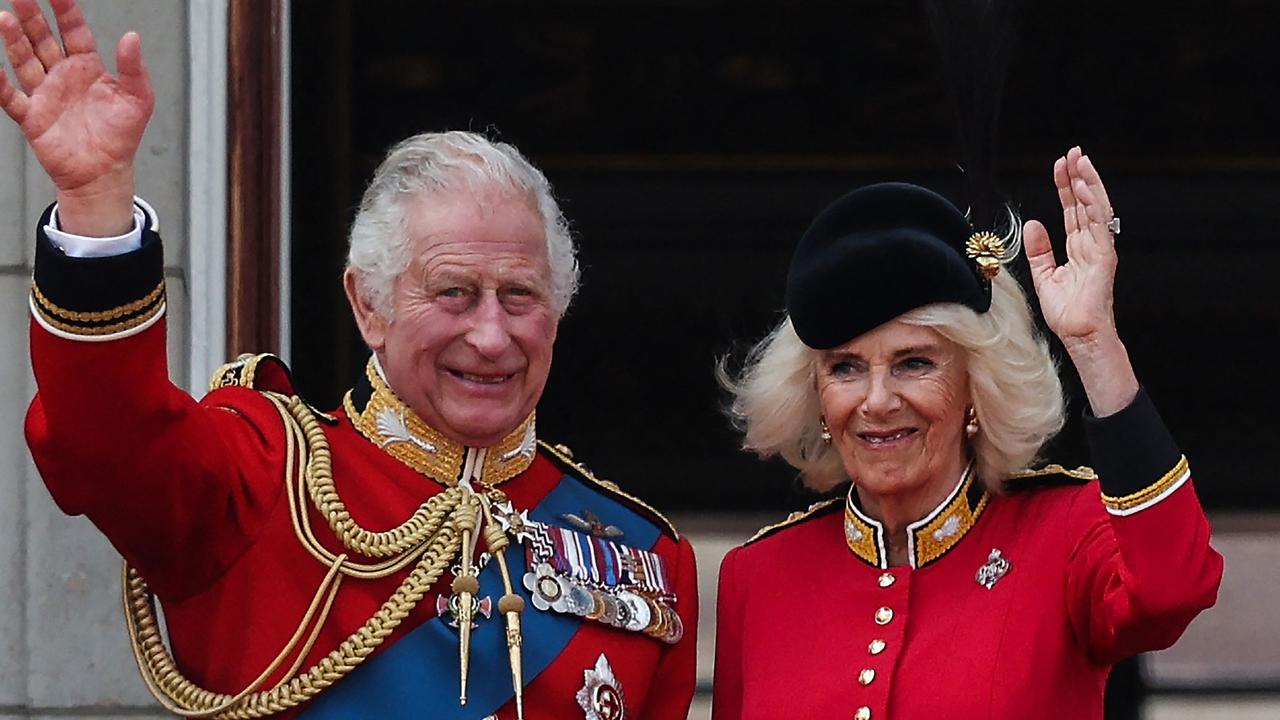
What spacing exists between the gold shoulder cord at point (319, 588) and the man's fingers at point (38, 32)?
63 cm

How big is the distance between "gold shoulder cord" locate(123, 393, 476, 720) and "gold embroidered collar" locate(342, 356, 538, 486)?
0.06 metres

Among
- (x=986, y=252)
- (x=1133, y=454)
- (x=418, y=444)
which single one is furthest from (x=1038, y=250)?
(x=418, y=444)

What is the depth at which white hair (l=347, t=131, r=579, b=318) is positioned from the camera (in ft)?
9.61

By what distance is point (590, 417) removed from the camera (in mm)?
5332

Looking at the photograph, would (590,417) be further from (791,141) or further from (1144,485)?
(1144,485)

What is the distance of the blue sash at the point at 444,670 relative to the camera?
279 centimetres

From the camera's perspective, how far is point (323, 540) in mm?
2832

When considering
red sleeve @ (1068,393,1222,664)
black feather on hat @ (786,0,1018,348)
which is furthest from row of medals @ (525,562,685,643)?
red sleeve @ (1068,393,1222,664)

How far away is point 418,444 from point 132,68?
710 mm

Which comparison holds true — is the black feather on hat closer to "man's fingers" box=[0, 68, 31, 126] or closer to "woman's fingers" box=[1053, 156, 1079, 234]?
"woman's fingers" box=[1053, 156, 1079, 234]

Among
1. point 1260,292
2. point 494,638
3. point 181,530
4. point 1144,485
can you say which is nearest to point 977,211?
point 1144,485

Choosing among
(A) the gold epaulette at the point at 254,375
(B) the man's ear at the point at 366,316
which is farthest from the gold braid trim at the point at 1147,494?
(A) the gold epaulette at the point at 254,375

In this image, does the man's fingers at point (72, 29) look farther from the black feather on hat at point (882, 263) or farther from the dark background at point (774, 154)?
the dark background at point (774, 154)

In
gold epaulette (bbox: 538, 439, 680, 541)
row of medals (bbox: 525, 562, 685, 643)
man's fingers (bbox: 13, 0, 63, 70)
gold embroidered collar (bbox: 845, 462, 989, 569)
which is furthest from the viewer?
gold epaulette (bbox: 538, 439, 680, 541)
